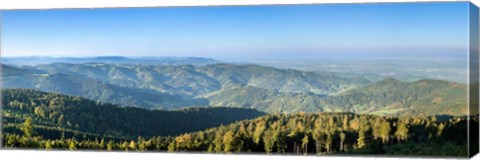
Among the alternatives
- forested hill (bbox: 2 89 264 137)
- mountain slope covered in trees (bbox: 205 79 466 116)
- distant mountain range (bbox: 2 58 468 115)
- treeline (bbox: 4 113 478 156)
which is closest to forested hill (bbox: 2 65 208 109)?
distant mountain range (bbox: 2 58 468 115)

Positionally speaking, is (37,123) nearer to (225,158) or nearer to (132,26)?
(132,26)

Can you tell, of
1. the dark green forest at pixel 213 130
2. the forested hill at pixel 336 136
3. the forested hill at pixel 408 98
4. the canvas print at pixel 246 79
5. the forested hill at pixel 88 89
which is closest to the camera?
the forested hill at pixel 408 98

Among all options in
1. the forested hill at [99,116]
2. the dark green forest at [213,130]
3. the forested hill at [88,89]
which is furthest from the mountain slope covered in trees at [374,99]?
the forested hill at [88,89]

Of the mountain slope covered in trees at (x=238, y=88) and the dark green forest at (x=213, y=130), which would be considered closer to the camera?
the dark green forest at (x=213, y=130)

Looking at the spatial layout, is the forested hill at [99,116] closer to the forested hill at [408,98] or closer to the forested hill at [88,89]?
the forested hill at [88,89]

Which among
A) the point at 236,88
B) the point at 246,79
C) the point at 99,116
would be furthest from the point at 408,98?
the point at 99,116

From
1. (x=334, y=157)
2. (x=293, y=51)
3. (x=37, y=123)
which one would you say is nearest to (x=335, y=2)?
(x=293, y=51)

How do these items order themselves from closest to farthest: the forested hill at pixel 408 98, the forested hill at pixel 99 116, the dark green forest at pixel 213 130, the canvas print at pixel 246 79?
the forested hill at pixel 408 98 < the canvas print at pixel 246 79 < the dark green forest at pixel 213 130 < the forested hill at pixel 99 116

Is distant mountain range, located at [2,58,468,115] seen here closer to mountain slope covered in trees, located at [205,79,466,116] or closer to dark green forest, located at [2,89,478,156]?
mountain slope covered in trees, located at [205,79,466,116]
